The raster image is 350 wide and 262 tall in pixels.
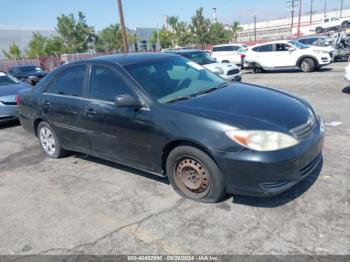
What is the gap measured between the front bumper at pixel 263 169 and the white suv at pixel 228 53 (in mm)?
18049

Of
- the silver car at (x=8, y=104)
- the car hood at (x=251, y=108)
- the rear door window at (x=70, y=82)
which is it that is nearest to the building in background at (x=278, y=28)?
the silver car at (x=8, y=104)

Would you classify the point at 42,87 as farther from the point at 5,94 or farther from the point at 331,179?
the point at 331,179

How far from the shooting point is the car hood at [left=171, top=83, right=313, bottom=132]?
333cm

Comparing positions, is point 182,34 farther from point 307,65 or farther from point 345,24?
point 307,65

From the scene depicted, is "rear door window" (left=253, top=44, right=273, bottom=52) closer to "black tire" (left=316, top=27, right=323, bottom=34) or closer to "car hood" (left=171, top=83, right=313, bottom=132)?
"car hood" (left=171, top=83, right=313, bottom=132)

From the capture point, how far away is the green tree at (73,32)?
4762 cm

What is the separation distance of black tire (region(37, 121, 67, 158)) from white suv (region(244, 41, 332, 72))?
12.9m

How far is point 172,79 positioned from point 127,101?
82 centimetres

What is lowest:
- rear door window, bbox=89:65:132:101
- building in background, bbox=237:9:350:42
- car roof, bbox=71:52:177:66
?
building in background, bbox=237:9:350:42

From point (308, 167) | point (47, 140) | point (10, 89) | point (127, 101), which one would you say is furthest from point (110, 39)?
point (308, 167)

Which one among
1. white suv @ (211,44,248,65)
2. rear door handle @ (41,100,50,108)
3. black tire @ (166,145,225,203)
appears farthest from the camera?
white suv @ (211,44,248,65)

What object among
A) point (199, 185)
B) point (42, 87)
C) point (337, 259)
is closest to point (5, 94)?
point (42, 87)

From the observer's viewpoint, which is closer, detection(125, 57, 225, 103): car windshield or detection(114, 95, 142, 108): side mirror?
detection(114, 95, 142, 108): side mirror

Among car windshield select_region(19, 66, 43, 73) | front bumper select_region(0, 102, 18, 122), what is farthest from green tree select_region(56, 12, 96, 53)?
front bumper select_region(0, 102, 18, 122)
